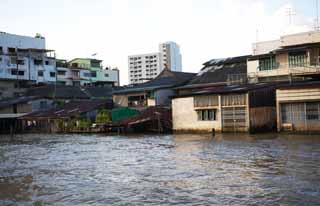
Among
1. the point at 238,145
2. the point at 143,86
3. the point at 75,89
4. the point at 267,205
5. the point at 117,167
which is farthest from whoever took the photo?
the point at 75,89

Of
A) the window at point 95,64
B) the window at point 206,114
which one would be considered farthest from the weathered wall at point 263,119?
the window at point 95,64

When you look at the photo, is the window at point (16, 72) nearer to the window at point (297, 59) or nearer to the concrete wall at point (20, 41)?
the concrete wall at point (20, 41)

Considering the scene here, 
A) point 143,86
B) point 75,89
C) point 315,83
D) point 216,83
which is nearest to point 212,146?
point 315,83

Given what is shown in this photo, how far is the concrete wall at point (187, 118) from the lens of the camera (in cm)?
3459

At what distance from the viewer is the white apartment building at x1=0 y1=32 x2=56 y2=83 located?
2611 inches

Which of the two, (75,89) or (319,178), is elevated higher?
(75,89)

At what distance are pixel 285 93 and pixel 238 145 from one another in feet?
26.0

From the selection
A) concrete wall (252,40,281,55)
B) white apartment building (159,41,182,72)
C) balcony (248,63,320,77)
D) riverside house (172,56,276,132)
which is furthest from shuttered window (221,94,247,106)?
white apartment building (159,41,182,72)

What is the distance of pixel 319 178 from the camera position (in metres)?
13.0

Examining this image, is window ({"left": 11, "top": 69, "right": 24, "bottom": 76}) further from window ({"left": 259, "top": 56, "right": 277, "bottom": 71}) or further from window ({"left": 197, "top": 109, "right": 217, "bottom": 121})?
window ({"left": 259, "top": 56, "right": 277, "bottom": 71})

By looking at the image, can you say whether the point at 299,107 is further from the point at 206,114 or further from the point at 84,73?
the point at 84,73

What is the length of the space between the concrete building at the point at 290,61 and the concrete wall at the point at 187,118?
7966 mm

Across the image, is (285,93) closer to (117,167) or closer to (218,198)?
(117,167)

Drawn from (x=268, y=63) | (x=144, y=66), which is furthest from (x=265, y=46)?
(x=144, y=66)
